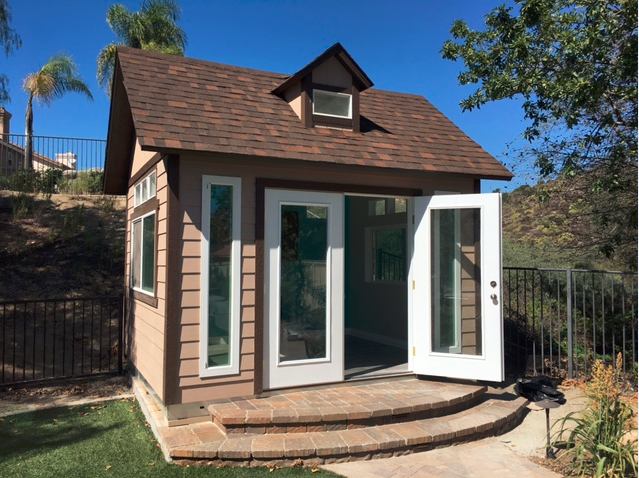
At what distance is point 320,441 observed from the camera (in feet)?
14.0

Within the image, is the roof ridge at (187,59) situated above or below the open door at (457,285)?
above

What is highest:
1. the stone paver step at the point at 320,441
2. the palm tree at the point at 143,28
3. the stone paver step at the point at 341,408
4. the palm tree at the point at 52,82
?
the palm tree at the point at 143,28

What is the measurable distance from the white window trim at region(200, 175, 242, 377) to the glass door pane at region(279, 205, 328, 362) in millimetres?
506

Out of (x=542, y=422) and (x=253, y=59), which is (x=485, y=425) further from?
(x=253, y=59)

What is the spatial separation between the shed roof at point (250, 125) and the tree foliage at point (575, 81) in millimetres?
1038

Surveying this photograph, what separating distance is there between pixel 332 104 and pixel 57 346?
20.9 ft

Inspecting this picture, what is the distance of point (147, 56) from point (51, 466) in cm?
479

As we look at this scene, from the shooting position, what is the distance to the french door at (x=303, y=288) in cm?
517

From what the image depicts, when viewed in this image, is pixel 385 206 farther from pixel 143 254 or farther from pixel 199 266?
pixel 199 266

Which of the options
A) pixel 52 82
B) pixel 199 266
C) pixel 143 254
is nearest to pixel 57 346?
pixel 143 254

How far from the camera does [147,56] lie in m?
6.24

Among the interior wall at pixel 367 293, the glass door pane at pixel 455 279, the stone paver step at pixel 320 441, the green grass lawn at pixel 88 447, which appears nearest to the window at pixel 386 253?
the interior wall at pixel 367 293

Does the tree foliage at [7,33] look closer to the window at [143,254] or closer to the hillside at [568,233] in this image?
the window at [143,254]

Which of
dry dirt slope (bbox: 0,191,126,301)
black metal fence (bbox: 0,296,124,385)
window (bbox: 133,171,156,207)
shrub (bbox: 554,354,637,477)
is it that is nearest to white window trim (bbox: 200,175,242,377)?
window (bbox: 133,171,156,207)
